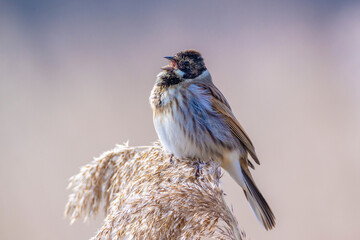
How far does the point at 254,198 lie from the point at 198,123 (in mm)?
562

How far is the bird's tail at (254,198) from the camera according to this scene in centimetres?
283

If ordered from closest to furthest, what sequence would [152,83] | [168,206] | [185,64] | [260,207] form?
[168,206] < [260,207] < [185,64] < [152,83]

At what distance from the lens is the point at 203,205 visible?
1.82 metres

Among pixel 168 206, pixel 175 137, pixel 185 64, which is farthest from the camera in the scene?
pixel 185 64

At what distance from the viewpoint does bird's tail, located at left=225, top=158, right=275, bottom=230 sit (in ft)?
9.28

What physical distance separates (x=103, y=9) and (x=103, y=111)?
2.01 m

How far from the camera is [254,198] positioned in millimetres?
2918

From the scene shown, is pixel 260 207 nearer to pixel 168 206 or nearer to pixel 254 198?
pixel 254 198

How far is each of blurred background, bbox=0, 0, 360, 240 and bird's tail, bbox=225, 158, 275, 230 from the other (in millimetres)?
1583

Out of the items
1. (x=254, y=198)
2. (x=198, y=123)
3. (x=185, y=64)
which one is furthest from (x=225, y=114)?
(x=254, y=198)

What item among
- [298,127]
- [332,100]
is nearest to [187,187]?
[298,127]

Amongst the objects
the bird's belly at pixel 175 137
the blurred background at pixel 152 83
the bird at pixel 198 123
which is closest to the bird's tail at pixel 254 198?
the bird at pixel 198 123

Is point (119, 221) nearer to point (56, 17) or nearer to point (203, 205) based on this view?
point (203, 205)

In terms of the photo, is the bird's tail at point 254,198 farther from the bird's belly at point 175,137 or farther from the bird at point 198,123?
the bird's belly at point 175,137
